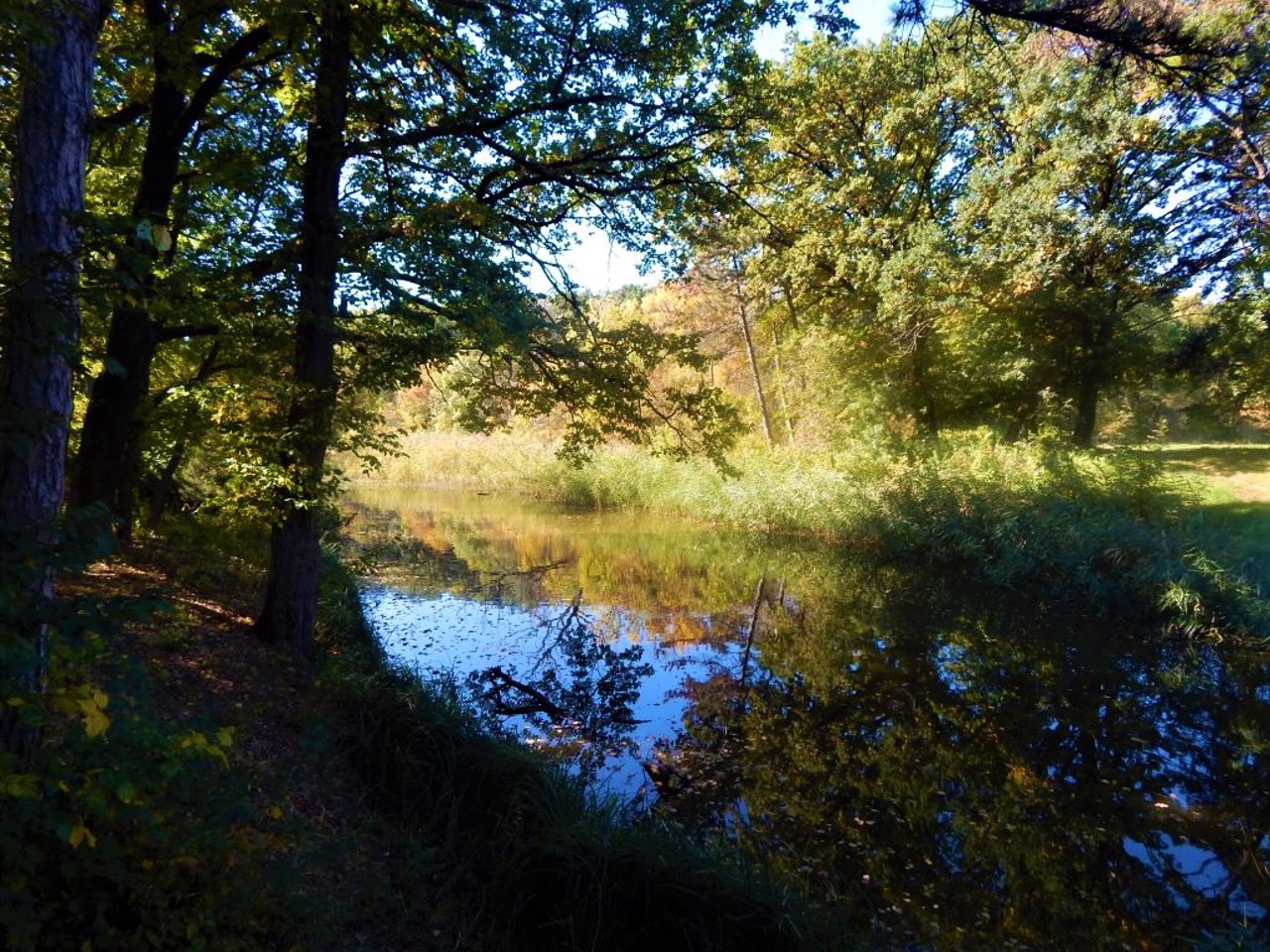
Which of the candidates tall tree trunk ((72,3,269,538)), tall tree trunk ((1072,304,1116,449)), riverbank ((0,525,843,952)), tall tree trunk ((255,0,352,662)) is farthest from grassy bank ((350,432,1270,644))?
→ riverbank ((0,525,843,952))

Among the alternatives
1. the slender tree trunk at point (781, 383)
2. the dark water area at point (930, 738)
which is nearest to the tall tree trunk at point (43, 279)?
the dark water area at point (930, 738)

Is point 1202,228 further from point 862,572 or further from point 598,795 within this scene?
point 598,795

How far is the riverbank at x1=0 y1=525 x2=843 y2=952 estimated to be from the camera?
2.38 metres

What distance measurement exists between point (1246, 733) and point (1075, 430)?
12231 mm

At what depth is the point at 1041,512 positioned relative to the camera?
40.5ft

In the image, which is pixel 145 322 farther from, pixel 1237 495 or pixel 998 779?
pixel 1237 495

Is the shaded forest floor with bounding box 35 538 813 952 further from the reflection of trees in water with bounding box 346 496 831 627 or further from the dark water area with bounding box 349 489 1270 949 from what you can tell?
the reflection of trees in water with bounding box 346 496 831 627

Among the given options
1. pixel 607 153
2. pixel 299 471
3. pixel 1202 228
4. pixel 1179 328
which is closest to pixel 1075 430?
pixel 1179 328

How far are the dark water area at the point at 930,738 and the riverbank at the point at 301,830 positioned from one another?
1236mm

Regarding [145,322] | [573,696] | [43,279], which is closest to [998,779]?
[573,696]

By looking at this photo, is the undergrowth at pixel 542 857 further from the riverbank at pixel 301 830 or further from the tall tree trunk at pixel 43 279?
the tall tree trunk at pixel 43 279

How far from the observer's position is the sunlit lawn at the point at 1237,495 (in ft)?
32.5

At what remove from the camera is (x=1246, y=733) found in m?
6.80

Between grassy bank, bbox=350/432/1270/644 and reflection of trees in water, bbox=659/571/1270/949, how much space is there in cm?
98
